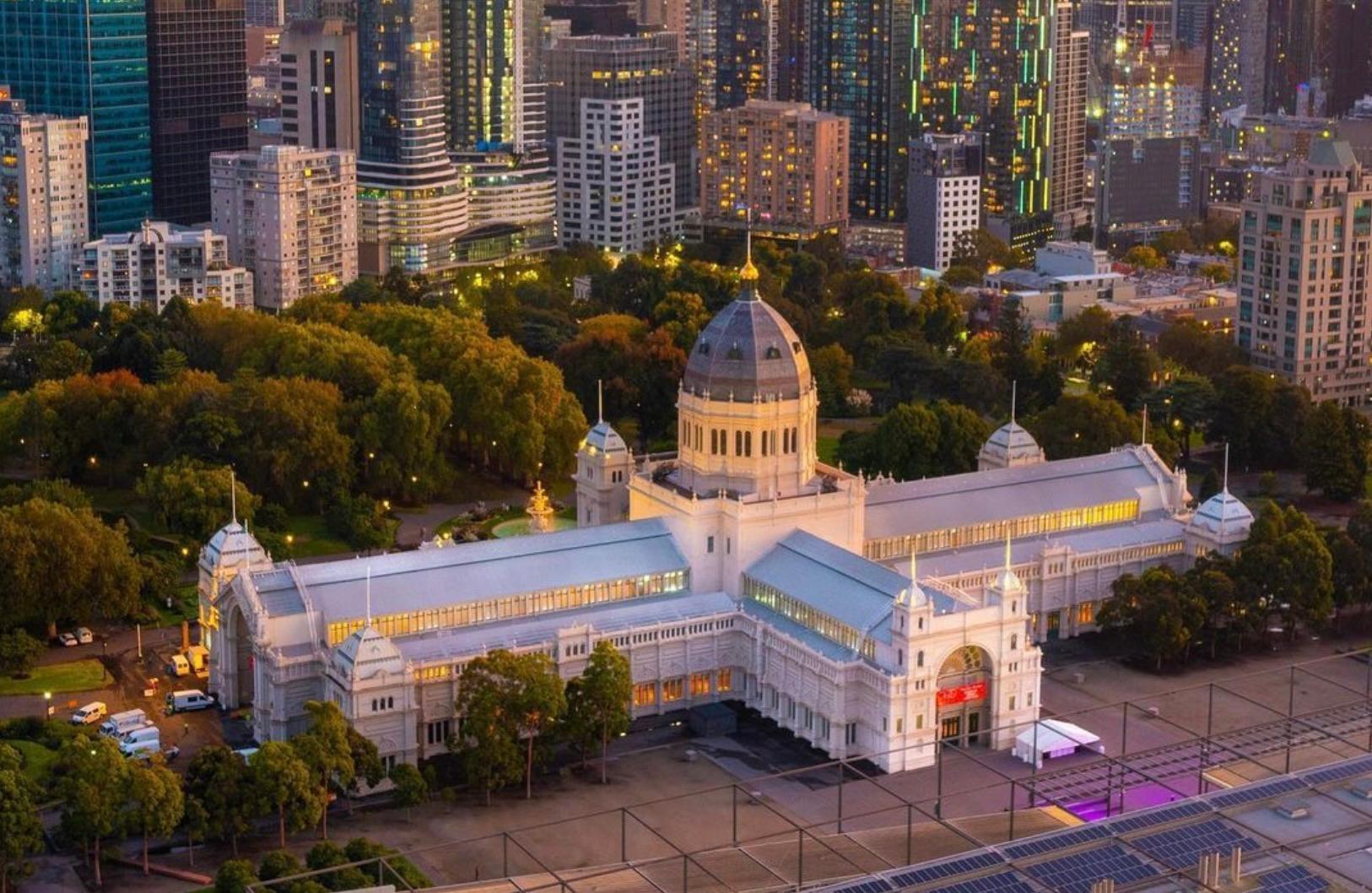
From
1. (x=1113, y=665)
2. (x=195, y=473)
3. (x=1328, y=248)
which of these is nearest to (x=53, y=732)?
(x=195, y=473)

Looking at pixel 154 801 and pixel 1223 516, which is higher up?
pixel 1223 516

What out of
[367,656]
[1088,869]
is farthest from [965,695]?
[1088,869]

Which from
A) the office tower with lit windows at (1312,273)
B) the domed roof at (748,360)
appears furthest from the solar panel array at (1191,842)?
the office tower with lit windows at (1312,273)

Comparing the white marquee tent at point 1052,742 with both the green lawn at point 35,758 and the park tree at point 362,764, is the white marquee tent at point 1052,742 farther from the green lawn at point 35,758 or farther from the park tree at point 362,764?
the green lawn at point 35,758

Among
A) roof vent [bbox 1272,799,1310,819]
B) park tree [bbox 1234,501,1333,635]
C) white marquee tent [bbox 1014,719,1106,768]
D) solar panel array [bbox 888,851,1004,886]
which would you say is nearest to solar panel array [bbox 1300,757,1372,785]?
roof vent [bbox 1272,799,1310,819]

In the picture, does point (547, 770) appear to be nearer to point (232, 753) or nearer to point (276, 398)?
point (232, 753)

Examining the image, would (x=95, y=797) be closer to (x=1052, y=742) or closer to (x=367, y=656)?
(x=367, y=656)
